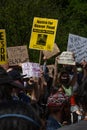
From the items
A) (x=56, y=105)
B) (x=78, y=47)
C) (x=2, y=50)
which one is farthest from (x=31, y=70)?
(x=78, y=47)

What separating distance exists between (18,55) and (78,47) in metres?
1.70

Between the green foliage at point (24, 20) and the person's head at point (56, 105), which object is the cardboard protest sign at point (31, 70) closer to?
the person's head at point (56, 105)

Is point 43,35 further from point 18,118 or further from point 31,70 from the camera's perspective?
point 18,118

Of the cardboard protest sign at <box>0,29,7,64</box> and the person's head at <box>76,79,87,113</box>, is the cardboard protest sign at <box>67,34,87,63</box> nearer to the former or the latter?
the cardboard protest sign at <box>0,29,7,64</box>

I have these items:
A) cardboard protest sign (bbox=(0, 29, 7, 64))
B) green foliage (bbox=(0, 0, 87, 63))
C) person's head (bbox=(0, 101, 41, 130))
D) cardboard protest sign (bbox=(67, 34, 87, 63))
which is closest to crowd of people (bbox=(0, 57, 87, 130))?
person's head (bbox=(0, 101, 41, 130))

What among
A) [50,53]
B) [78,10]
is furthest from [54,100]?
[78,10]

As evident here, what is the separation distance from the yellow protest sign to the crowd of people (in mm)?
674

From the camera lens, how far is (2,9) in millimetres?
15594

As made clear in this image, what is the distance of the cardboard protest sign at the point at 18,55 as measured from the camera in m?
9.01

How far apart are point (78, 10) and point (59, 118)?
2128cm

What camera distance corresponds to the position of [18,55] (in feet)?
29.8

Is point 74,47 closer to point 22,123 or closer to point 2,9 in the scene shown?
point 2,9

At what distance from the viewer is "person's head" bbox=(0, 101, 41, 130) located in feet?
6.86

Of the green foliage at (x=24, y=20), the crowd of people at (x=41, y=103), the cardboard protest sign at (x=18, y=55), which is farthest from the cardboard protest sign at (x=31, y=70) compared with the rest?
the green foliage at (x=24, y=20)
